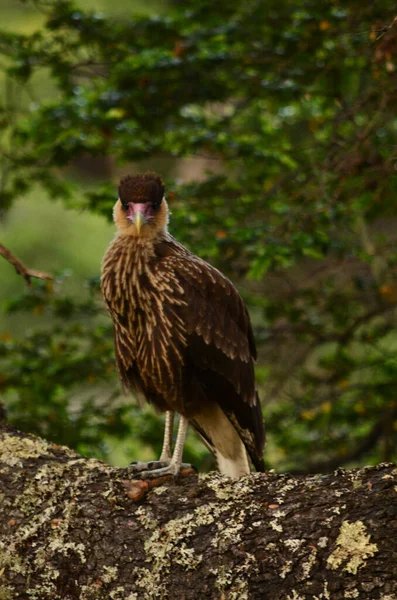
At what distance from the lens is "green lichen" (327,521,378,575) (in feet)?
6.83

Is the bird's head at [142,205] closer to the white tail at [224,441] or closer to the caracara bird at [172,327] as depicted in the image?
the caracara bird at [172,327]

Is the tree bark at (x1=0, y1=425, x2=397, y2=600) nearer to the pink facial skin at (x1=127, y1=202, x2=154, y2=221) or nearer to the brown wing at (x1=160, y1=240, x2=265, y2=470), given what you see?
the brown wing at (x1=160, y1=240, x2=265, y2=470)

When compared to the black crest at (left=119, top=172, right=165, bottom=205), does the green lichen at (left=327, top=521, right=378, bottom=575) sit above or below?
below

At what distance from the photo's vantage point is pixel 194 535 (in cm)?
242

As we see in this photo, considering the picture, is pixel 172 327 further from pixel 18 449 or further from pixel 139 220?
pixel 18 449

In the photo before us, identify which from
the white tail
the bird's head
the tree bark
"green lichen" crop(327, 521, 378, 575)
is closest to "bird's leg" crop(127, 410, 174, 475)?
the white tail

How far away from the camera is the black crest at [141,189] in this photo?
12.3 ft

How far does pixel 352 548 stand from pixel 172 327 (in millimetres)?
1628

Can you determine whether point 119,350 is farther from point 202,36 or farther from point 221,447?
point 202,36

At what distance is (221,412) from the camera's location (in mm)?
3924

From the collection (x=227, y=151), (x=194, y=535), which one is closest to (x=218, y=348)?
(x=194, y=535)

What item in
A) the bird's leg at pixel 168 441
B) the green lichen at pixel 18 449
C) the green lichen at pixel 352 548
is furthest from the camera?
the bird's leg at pixel 168 441

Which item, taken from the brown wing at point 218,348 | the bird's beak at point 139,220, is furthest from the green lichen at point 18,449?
the bird's beak at point 139,220

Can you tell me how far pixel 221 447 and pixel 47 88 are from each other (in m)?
11.4
